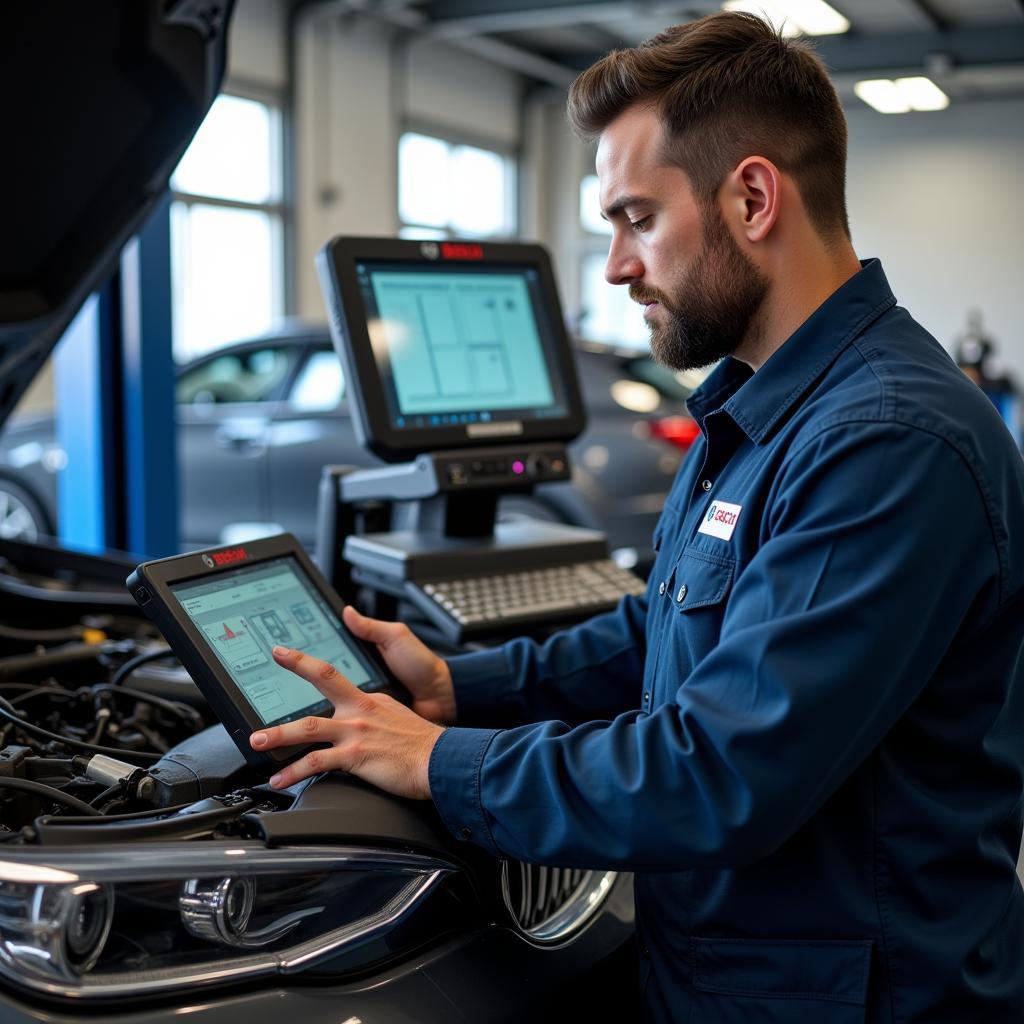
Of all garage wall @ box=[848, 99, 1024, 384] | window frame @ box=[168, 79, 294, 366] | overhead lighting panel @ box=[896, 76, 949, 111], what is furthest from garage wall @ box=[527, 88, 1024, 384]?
window frame @ box=[168, 79, 294, 366]

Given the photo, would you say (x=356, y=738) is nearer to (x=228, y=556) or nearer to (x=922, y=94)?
(x=228, y=556)

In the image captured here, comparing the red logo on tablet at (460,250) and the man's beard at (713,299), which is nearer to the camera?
the man's beard at (713,299)

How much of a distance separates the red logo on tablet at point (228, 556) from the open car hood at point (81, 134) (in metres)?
0.58

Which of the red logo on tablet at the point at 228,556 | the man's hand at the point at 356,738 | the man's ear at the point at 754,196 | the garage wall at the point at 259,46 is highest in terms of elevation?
the garage wall at the point at 259,46

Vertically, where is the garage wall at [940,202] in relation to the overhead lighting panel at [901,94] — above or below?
below

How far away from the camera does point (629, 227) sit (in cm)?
129

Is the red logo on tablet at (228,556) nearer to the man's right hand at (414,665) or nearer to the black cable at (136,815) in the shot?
the man's right hand at (414,665)

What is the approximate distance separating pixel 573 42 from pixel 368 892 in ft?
38.6

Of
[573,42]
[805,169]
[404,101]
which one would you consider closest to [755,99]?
[805,169]

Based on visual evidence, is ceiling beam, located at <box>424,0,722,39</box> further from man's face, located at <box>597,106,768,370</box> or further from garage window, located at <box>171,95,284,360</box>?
man's face, located at <box>597,106,768,370</box>

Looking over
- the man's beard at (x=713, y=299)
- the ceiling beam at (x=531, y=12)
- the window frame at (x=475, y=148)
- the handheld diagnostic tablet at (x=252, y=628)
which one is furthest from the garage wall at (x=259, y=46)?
the man's beard at (x=713, y=299)

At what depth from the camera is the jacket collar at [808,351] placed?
1183mm

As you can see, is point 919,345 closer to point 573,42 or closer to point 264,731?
point 264,731

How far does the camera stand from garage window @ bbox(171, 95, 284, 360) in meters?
8.72
